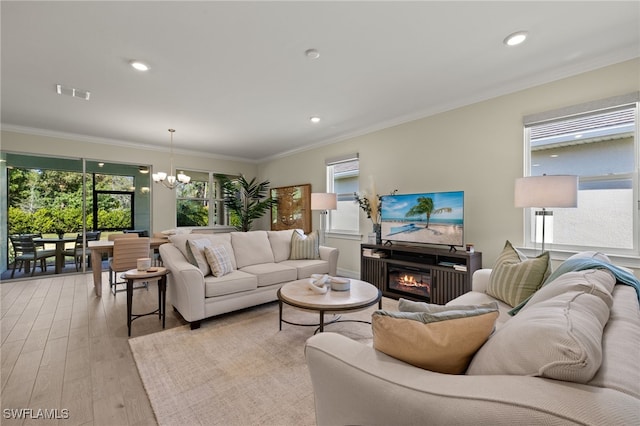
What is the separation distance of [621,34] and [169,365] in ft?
14.4

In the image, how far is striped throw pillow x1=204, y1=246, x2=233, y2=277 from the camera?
10.1 feet

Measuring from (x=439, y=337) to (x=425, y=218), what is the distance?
9.24 feet

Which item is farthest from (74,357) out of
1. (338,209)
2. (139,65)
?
(338,209)

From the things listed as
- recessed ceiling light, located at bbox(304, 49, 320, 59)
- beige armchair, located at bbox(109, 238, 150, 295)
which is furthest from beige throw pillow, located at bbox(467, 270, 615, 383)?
beige armchair, located at bbox(109, 238, 150, 295)

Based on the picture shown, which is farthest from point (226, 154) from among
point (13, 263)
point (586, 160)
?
point (586, 160)

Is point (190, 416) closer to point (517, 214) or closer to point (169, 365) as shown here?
point (169, 365)

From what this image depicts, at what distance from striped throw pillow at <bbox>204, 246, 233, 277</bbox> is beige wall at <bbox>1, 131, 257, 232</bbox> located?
3507mm

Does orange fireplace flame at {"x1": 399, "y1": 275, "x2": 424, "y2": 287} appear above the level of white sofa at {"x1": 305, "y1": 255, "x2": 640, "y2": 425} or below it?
below

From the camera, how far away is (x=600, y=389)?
23.5 inches

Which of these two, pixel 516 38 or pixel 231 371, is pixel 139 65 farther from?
pixel 516 38

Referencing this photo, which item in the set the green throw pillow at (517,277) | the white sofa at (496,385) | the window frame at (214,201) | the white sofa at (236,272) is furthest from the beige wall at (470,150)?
the white sofa at (496,385)

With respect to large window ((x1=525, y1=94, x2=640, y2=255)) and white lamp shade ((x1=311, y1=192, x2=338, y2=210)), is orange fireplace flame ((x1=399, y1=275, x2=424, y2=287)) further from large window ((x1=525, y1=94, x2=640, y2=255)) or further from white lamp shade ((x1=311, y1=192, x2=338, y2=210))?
white lamp shade ((x1=311, y1=192, x2=338, y2=210))

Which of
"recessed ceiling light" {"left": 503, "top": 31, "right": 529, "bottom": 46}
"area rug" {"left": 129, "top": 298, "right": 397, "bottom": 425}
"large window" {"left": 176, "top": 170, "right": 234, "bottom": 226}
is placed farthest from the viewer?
"large window" {"left": 176, "top": 170, "right": 234, "bottom": 226}

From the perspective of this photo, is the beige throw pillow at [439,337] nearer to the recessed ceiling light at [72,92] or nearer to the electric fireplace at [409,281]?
the electric fireplace at [409,281]
